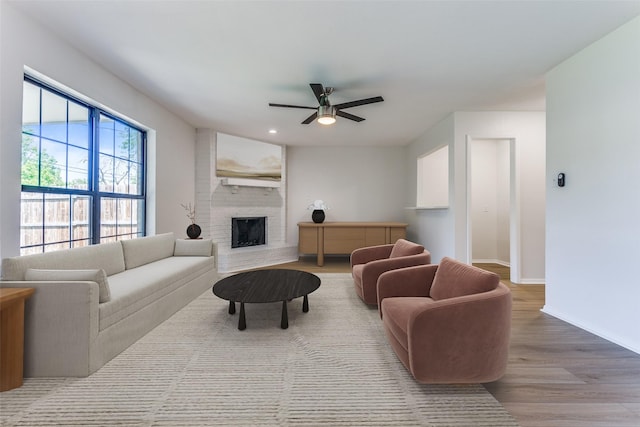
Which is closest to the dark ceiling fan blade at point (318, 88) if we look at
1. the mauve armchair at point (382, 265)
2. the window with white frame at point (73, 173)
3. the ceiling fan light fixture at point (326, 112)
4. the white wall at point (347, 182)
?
the ceiling fan light fixture at point (326, 112)

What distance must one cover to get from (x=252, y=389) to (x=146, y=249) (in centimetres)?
257

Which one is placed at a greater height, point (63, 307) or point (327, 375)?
point (63, 307)

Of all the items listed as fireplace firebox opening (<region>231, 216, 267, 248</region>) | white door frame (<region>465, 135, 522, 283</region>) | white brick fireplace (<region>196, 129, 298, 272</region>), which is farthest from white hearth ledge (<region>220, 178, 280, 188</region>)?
white door frame (<region>465, 135, 522, 283</region>)

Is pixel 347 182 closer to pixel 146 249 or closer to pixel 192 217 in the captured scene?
pixel 192 217

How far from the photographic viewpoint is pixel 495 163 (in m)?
5.76

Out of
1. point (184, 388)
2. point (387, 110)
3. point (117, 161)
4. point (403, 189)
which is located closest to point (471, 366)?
point (184, 388)

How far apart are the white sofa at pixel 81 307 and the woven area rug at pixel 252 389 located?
0.12 meters

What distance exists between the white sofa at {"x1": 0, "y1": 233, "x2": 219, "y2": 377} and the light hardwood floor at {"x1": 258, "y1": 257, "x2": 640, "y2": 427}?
2.79m

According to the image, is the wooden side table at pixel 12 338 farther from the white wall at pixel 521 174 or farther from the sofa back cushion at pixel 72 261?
the white wall at pixel 521 174

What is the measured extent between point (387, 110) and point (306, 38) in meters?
2.10

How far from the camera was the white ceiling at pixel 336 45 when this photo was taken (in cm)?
204

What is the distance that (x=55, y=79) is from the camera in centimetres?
245

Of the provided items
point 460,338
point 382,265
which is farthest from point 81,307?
point 382,265

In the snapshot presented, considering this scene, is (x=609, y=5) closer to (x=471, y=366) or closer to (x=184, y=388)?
(x=471, y=366)
